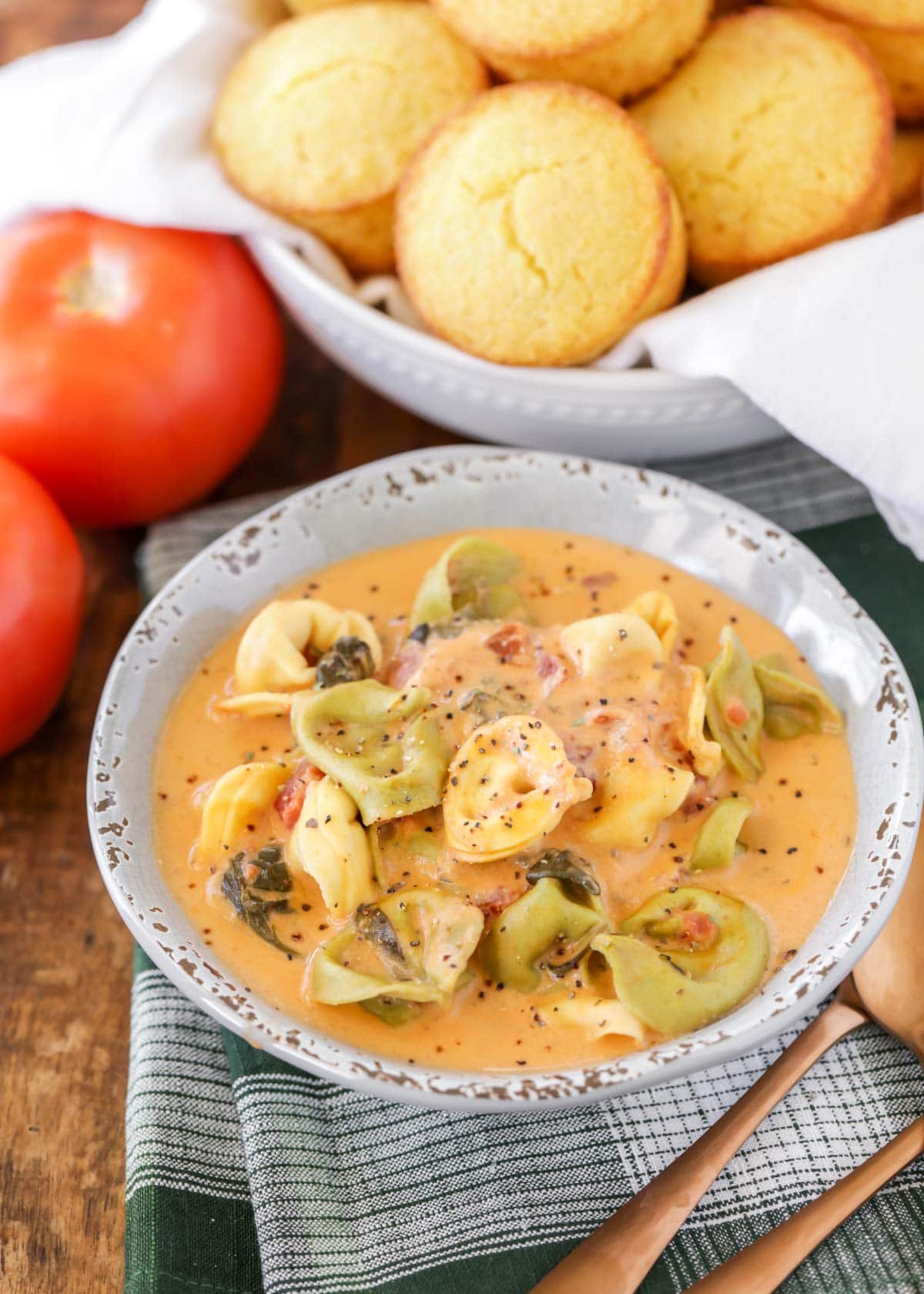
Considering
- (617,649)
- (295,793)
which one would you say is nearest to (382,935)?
(295,793)

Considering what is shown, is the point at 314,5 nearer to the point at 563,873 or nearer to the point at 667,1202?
the point at 563,873

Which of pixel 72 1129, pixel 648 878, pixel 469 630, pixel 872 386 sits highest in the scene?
pixel 872 386

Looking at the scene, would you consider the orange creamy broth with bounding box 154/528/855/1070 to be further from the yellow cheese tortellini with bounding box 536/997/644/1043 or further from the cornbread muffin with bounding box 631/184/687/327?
the cornbread muffin with bounding box 631/184/687/327

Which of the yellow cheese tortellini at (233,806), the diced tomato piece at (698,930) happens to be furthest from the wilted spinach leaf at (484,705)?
the diced tomato piece at (698,930)

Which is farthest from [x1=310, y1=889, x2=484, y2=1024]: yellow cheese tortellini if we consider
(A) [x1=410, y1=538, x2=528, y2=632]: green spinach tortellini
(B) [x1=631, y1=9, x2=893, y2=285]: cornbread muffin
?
(B) [x1=631, y1=9, x2=893, y2=285]: cornbread muffin

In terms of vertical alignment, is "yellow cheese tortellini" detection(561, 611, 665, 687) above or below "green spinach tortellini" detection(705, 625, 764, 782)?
above

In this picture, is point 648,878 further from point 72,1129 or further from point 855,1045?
point 72,1129

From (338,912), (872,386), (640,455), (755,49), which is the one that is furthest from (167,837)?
(755,49)
